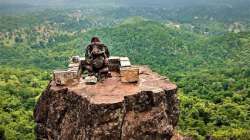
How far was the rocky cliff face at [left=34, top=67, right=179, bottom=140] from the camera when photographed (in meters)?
20.9

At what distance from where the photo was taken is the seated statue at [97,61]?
2473cm

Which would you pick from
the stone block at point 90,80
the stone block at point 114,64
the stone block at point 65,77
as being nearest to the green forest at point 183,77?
the stone block at point 114,64

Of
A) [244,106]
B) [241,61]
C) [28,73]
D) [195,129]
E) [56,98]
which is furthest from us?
[241,61]

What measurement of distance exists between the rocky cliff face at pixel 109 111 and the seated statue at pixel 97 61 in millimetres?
537

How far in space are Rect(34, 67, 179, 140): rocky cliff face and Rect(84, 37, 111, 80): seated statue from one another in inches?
21.2

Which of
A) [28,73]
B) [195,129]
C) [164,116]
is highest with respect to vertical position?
[164,116]

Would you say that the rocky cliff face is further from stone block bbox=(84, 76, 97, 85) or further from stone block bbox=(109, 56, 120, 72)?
stone block bbox=(109, 56, 120, 72)

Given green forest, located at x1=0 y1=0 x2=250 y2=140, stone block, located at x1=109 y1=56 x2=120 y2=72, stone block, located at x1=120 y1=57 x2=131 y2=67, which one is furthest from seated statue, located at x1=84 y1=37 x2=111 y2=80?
green forest, located at x1=0 y1=0 x2=250 y2=140

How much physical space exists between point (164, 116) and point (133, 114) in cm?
149

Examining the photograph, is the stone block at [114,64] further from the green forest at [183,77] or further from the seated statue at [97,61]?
the green forest at [183,77]

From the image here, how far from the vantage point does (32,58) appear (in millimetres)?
177250

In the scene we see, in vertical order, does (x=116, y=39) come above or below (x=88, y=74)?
below

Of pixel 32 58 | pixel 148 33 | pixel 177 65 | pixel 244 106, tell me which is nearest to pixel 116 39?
pixel 148 33

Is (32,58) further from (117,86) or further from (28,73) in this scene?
(117,86)
